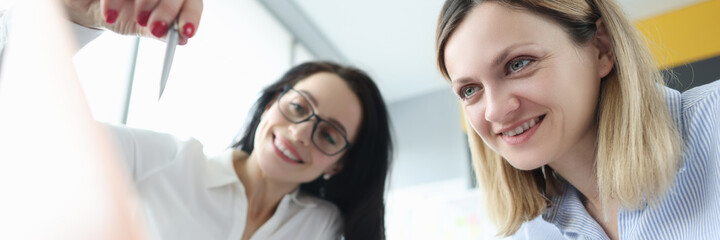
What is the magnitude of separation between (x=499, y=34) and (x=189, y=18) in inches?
19.2

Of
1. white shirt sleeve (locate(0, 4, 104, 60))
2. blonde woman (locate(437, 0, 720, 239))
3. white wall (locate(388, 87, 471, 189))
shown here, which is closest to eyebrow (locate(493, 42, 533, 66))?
blonde woman (locate(437, 0, 720, 239))

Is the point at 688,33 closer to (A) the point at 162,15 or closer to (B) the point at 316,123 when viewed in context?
(B) the point at 316,123

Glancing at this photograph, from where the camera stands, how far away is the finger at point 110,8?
1.94 ft

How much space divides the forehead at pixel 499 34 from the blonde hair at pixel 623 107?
2 centimetres

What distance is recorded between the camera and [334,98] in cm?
124

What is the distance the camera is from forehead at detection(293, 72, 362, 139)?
3.99 ft

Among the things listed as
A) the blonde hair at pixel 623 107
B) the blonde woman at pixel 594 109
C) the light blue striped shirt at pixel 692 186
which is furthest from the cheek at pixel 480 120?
the light blue striped shirt at pixel 692 186

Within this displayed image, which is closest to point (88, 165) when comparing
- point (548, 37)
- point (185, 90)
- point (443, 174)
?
point (548, 37)

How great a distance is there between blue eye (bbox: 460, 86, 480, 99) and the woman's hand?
479 millimetres

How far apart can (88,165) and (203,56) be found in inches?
60.2

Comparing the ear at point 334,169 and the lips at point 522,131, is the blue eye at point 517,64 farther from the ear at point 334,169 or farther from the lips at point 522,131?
the ear at point 334,169

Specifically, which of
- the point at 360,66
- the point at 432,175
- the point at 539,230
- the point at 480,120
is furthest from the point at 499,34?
the point at 432,175

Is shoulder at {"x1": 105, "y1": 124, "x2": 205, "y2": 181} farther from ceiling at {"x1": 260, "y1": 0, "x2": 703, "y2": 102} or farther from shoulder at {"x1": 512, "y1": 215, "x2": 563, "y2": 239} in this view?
ceiling at {"x1": 260, "y1": 0, "x2": 703, "y2": 102}

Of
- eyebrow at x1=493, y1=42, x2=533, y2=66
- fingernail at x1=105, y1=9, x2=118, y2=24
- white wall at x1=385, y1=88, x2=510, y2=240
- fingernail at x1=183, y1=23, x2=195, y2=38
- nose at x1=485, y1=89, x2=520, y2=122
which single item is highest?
fingernail at x1=105, y1=9, x2=118, y2=24
